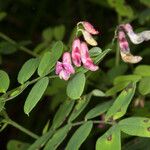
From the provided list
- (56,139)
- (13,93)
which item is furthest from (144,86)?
(13,93)

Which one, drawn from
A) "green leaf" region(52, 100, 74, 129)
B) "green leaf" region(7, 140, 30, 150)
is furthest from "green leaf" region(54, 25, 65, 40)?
"green leaf" region(52, 100, 74, 129)

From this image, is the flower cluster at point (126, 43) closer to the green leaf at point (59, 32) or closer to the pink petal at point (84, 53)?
the pink petal at point (84, 53)

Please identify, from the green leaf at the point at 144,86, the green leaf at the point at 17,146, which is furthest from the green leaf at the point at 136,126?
the green leaf at the point at 17,146

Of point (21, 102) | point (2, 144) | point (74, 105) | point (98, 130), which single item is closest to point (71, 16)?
point (21, 102)

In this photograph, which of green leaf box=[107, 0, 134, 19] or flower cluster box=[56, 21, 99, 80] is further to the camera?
green leaf box=[107, 0, 134, 19]

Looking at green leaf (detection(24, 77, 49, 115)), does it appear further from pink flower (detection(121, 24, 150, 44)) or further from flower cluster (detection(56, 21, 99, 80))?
pink flower (detection(121, 24, 150, 44))

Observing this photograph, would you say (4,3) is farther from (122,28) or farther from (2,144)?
(122,28)

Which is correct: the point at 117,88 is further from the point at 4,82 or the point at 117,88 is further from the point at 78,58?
the point at 4,82
